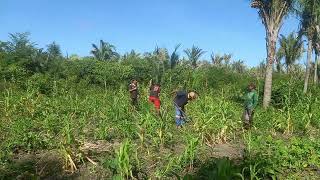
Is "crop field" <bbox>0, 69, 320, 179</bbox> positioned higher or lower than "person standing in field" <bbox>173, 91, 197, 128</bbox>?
lower

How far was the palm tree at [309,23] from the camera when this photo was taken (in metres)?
22.5

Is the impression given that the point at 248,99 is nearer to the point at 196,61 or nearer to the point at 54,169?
the point at 54,169

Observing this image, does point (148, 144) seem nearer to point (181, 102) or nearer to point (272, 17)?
point (181, 102)

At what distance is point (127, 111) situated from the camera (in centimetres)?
1120

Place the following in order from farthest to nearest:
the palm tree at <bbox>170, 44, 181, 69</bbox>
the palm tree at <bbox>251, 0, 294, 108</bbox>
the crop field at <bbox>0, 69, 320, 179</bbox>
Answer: the palm tree at <bbox>170, 44, 181, 69</bbox> < the palm tree at <bbox>251, 0, 294, 108</bbox> < the crop field at <bbox>0, 69, 320, 179</bbox>

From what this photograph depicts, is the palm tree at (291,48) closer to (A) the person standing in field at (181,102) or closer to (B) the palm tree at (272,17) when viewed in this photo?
(B) the palm tree at (272,17)

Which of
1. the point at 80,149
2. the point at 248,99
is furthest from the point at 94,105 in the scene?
the point at 80,149

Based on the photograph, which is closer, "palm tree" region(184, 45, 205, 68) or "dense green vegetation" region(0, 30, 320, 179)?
"dense green vegetation" region(0, 30, 320, 179)

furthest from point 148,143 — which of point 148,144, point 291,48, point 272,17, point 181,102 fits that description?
point 291,48

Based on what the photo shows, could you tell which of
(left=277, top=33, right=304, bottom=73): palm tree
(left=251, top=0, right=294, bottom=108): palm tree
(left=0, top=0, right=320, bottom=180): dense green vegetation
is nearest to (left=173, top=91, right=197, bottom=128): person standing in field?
(left=0, top=0, right=320, bottom=180): dense green vegetation

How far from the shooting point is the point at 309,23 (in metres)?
24.6

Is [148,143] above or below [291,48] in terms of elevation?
below

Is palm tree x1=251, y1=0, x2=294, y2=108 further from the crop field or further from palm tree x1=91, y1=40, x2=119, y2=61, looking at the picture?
palm tree x1=91, y1=40, x2=119, y2=61

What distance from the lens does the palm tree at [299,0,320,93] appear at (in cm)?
2255
